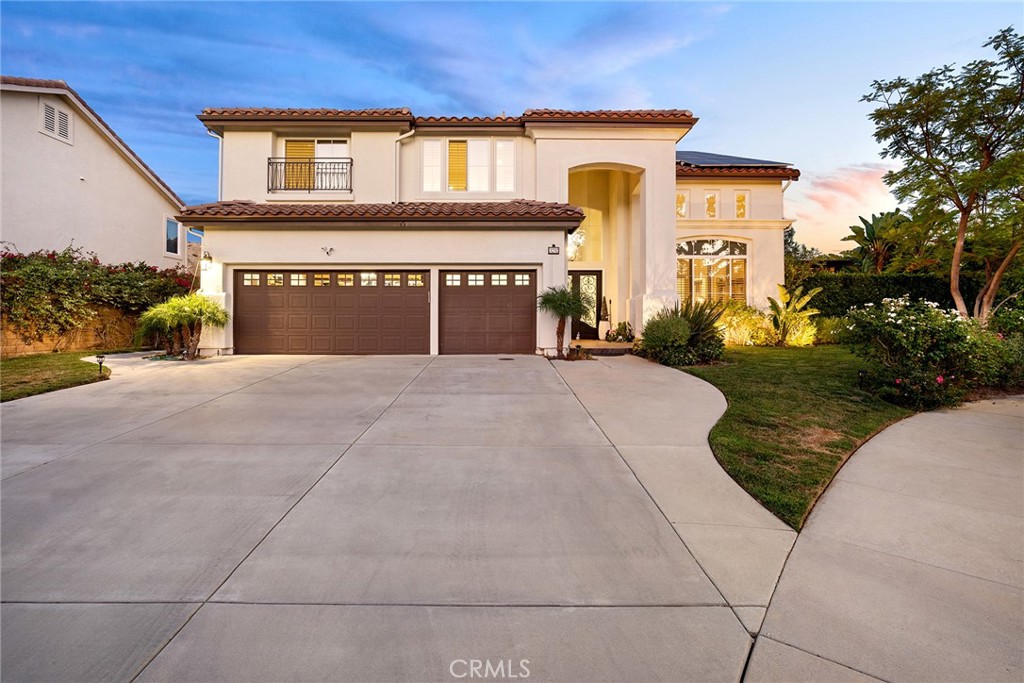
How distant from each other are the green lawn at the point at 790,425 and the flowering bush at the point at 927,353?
431 mm

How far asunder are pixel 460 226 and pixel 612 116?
582 cm

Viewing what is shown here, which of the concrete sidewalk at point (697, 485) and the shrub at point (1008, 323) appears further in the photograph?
the shrub at point (1008, 323)

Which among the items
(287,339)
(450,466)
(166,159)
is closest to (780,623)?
(450,466)

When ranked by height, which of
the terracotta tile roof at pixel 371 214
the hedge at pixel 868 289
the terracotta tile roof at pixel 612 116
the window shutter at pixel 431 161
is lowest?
the hedge at pixel 868 289

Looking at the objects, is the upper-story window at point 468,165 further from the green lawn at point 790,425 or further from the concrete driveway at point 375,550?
the concrete driveway at point 375,550

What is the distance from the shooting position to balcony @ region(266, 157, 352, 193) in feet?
44.0

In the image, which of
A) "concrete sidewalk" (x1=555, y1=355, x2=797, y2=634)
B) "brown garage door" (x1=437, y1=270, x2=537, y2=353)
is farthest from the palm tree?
"concrete sidewalk" (x1=555, y1=355, x2=797, y2=634)

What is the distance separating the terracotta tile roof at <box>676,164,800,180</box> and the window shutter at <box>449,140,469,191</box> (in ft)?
24.7

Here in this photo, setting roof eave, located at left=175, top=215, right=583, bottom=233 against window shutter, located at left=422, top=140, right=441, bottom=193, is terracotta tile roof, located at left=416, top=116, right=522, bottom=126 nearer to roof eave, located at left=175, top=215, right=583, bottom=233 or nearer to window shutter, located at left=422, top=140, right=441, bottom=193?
window shutter, located at left=422, top=140, right=441, bottom=193

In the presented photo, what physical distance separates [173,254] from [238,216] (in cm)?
1158

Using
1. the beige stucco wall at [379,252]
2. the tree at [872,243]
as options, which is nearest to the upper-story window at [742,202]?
the beige stucco wall at [379,252]

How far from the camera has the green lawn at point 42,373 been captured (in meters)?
7.16

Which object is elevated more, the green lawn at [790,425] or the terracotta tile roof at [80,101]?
the terracotta tile roof at [80,101]

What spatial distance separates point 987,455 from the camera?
14.7ft
